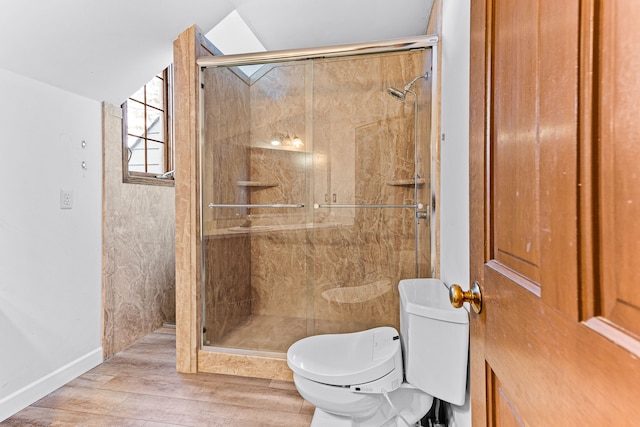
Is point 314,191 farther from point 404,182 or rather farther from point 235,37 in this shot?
point 235,37

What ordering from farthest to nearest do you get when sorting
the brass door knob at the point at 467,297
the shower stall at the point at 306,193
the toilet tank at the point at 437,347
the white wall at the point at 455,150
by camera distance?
the shower stall at the point at 306,193 → the white wall at the point at 455,150 → the toilet tank at the point at 437,347 → the brass door knob at the point at 467,297

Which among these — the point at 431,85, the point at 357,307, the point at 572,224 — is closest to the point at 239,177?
the point at 357,307

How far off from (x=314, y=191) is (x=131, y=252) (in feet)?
4.70

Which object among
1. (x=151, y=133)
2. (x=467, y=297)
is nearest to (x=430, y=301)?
(x=467, y=297)

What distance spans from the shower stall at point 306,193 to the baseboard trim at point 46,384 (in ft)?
2.36

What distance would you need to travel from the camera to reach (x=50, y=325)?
1.82 m

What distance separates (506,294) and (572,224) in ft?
0.75

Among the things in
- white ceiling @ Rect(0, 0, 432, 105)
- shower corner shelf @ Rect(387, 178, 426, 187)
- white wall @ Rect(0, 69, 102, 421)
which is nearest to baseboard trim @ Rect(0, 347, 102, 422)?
white wall @ Rect(0, 69, 102, 421)

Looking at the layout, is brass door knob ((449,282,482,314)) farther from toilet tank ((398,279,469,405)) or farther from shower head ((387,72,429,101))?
shower head ((387,72,429,101))

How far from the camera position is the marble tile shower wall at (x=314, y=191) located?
2.27m

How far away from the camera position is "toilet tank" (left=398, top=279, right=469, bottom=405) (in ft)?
3.52

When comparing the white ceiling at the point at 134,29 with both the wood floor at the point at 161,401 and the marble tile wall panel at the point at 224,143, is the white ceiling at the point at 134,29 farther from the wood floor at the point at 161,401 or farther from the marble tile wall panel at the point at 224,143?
the wood floor at the point at 161,401

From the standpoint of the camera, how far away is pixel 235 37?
2516 mm

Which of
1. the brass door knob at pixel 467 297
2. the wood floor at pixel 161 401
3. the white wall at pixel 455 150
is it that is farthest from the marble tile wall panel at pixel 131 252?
the brass door knob at pixel 467 297
